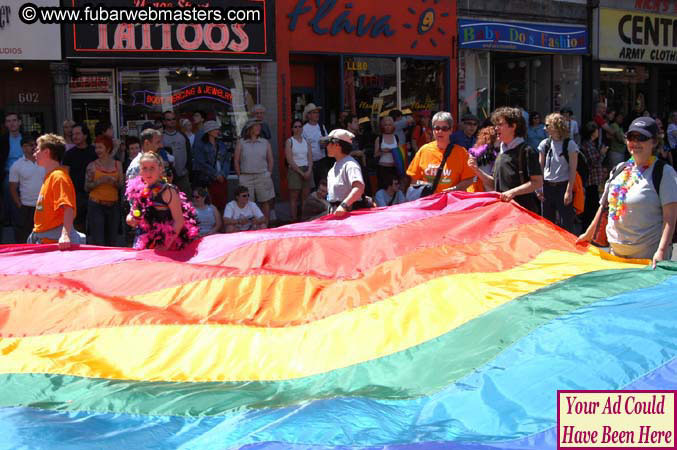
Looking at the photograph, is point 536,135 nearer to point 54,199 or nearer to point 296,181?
point 296,181

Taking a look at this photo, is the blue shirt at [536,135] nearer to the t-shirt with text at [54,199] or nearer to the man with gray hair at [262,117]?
the man with gray hair at [262,117]

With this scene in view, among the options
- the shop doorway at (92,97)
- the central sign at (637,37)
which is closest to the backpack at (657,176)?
the shop doorway at (92,97)

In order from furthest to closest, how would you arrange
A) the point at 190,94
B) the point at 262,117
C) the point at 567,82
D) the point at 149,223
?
1. the point at 567,82
2. the point at 190,94
3. the point at 262,117
4. the point at 149,223

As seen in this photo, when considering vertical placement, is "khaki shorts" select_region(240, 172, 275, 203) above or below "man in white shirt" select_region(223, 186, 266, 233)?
above

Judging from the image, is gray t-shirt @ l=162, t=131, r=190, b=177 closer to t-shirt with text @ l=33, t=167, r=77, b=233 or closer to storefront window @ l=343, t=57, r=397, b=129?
storefront window @ l=343, t=57, r=397, b=129

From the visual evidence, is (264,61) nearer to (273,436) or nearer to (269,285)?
(269,285)

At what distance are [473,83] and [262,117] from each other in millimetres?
6663

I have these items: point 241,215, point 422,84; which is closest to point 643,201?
point 241,215

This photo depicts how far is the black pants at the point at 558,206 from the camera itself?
357 inches

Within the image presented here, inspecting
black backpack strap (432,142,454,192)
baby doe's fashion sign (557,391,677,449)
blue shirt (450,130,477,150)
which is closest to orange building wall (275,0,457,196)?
blue shirt (450,130,477,150)

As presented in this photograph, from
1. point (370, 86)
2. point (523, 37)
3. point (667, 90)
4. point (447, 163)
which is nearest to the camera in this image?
point (447, 163)

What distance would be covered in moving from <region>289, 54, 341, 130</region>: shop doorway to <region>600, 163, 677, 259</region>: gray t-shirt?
1058cm

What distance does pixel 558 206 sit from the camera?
9.27m

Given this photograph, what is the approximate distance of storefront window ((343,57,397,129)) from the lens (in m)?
15.8
